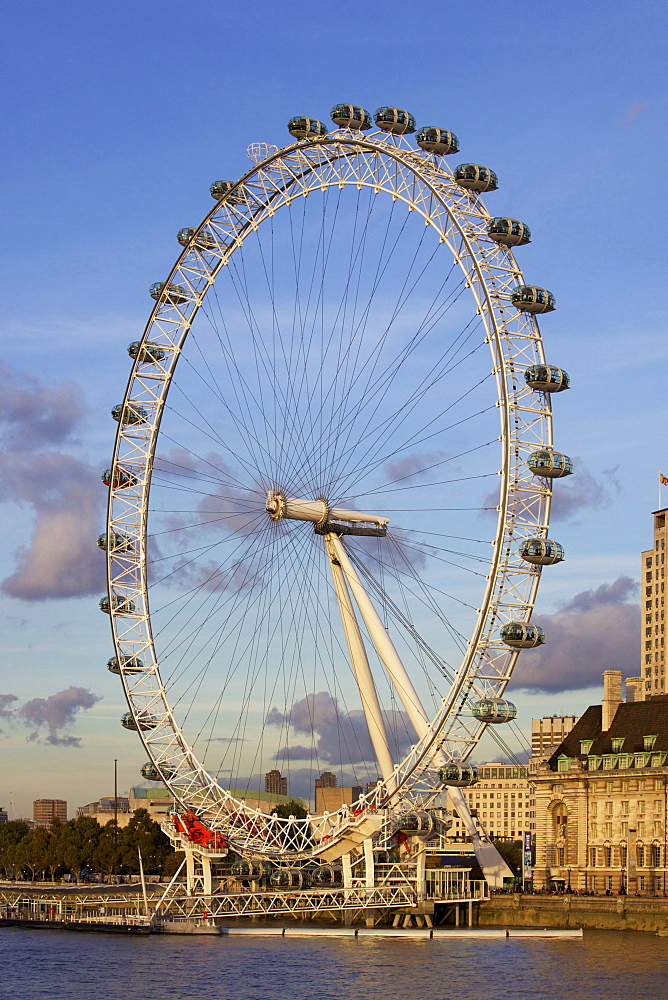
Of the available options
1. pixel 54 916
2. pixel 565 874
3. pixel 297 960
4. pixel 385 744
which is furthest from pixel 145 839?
pixel 297 960

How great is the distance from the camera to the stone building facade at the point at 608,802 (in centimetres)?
10600

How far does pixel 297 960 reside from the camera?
80.6m

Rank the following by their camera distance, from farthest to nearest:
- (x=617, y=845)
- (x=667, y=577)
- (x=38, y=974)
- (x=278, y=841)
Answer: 1. (x=667, y=577)
2. (x=617, y=845)
3. (x=278, y=841)
4. (x=38, y=974)

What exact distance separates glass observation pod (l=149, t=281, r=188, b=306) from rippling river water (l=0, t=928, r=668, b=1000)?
4116 centimetres

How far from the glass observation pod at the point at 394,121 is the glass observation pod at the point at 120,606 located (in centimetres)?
3524

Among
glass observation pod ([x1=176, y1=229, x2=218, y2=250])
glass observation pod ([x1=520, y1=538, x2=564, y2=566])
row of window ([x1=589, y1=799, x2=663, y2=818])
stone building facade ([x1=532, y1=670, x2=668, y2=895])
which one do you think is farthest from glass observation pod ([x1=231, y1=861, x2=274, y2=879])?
glass observation pod ([x1=176, y1=229, x2=218, y2=250])

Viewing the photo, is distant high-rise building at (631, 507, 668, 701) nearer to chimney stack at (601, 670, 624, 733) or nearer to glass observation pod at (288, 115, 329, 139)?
chimney stack at (601, 670, 624, 733)

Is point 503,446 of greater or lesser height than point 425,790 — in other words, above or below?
above

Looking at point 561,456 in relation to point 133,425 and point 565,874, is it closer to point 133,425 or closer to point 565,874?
point 133,425

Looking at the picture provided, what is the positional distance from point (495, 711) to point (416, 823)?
548 inches

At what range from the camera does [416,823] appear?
9531 centimetres

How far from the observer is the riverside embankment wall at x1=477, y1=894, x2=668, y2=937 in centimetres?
9500

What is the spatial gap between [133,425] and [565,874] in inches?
1751

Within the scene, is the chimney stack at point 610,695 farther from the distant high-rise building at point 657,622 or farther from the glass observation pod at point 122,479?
the distant high-rise building at point 657,622
